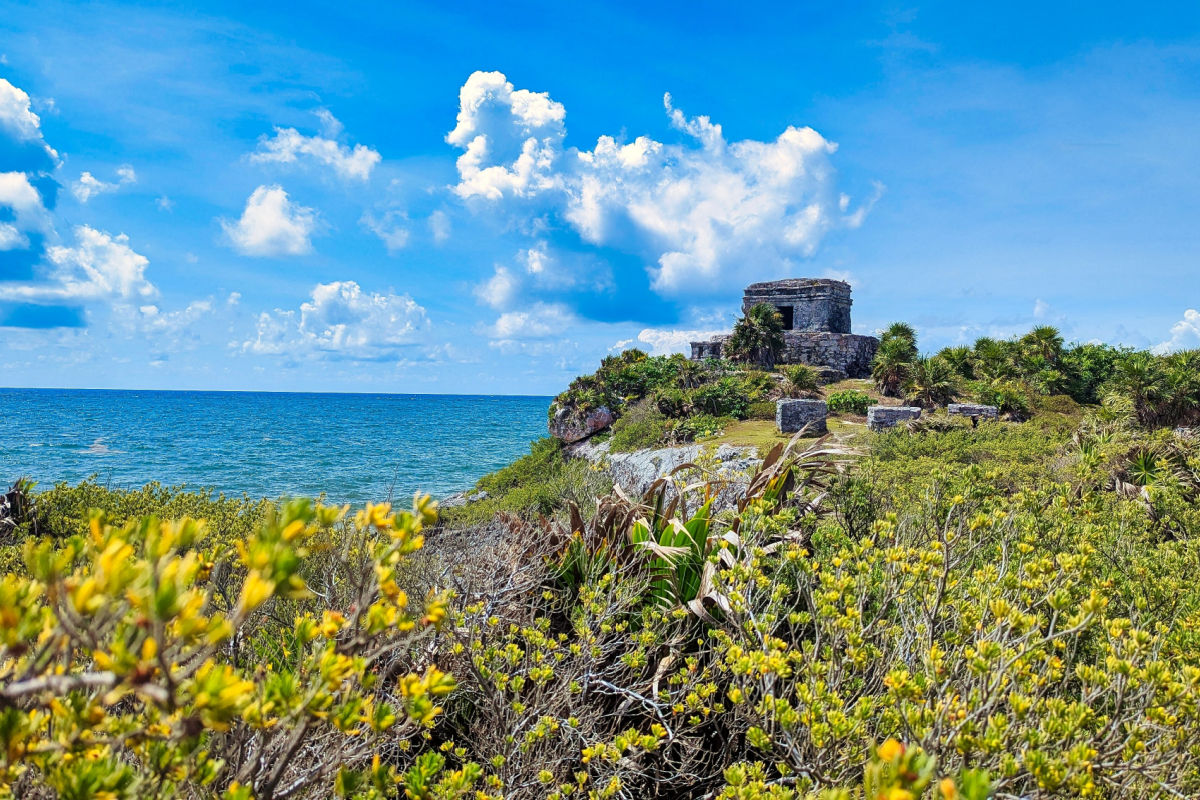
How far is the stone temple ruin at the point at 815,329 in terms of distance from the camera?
115 ft

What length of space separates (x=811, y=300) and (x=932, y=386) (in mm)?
17023

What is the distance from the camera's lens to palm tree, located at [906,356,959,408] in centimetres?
2206

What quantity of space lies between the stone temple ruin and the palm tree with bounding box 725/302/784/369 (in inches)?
50.4

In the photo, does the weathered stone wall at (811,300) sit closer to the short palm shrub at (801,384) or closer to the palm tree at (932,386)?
the short palm shrub at (801,384)

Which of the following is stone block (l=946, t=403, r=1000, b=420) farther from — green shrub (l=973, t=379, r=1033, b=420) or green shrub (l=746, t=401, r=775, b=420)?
green shrub (l=746, t=401, r=775, b=420)

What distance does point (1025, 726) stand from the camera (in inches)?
71.1

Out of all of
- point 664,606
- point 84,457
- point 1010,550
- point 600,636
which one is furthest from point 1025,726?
point 84,457

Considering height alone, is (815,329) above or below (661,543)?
above

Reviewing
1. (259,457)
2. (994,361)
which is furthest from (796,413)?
(259,457)

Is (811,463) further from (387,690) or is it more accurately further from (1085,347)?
(1085,347)

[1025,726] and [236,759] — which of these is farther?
[1025,726]

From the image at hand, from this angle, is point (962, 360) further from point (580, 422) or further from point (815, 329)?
point (580, 422)

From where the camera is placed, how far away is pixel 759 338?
33.5 metres

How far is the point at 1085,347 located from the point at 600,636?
118 feet
